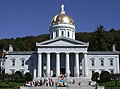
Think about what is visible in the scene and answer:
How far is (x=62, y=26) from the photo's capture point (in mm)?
76375

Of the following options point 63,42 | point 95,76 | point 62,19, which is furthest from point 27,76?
point 62,19

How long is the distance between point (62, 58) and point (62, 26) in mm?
9960

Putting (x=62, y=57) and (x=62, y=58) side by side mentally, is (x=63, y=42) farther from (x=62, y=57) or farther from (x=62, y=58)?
(x=62, y=58)

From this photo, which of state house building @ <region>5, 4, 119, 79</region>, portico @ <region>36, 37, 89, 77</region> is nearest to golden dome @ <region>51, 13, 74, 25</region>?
state house building @ <region>5, 4, 119, 79</region>

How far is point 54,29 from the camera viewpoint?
78.3 meters

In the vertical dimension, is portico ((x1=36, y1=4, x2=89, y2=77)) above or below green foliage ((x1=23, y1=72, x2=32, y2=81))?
above

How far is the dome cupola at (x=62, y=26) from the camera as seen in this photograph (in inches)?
3004

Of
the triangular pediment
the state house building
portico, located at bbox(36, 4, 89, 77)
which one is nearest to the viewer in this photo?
portico, located at bbox(36, 4, 89, 77)

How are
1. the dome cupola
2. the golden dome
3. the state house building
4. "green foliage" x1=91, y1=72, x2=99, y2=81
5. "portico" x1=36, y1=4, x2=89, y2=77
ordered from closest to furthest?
"green foliage" x1=91, y1=72, x2=99, y2=81 → "portico" x1=36, y1=4, x2=89, y2=77 → the state house building → the golden dome → the dome cupola

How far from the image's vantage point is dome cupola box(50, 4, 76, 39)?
7631cm

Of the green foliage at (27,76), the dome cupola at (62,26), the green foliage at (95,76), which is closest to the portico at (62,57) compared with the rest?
the green foliage at (95,76)

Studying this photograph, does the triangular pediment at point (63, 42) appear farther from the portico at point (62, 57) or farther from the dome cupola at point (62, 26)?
the dome cupola at point (62, 26)

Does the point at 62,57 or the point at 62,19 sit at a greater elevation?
the point at 62,19

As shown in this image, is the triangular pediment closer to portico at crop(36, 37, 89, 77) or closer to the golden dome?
portico at crop(36, 37, 89, 77)
